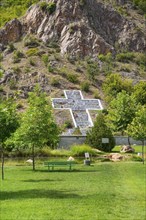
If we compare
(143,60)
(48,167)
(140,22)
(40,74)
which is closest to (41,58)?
(40,74)

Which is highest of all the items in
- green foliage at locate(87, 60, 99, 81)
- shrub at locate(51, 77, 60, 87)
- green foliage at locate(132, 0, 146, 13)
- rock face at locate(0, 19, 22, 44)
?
green foliage at locate(132, 0, 146, 13)

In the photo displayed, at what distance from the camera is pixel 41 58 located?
8956 centimetres

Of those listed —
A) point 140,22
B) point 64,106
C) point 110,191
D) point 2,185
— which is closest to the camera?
point 110,191

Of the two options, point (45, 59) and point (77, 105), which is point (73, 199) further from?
point (45, 59)

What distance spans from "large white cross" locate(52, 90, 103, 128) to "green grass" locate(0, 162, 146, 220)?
49.9 metres

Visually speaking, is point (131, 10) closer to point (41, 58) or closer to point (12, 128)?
point (41, 58)

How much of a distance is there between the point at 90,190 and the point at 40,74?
217ft

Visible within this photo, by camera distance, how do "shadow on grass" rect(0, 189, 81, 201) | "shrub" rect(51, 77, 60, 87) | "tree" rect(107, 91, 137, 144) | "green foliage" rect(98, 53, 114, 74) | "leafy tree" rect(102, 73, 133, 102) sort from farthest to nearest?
"green foliage" rect(98, 53, 114, 74), "shrub" rect(51, 77, 60, 87), "leafy tree" rect(102, 73, 133, 102), "tree" rect(107, 91, 137, 144), "shadow on grass" rect(0, 189, 81, 201)

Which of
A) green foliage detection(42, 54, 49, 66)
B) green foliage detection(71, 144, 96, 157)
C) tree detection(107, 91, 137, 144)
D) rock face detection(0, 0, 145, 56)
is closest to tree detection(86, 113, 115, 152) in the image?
green foliage detection(71, 144, 96, 157)

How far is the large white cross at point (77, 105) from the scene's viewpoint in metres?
71.2

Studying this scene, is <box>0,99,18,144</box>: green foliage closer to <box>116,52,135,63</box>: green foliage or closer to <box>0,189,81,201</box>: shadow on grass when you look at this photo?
<box>0,189,81,201</box>: shadow on grass

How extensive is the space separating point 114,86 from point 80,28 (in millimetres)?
24576

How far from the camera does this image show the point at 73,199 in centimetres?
1444

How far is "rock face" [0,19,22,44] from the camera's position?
3898 inches
